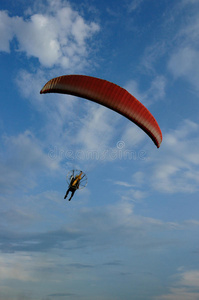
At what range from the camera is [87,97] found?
84.5ft

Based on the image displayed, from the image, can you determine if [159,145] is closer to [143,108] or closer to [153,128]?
[153,128]

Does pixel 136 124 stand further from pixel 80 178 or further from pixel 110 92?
pixel 80 178

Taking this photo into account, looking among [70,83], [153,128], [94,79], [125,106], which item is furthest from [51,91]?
[153,128]

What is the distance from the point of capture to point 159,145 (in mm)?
28453

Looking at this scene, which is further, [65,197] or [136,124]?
[65,197]

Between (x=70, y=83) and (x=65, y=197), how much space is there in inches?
434

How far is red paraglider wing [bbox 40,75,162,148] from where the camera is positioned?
24984mm

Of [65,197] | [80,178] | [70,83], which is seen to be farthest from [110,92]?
[65,197]

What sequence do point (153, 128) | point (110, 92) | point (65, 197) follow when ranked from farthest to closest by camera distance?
point (65, 197) < point (153, 128) < point (110, 92)

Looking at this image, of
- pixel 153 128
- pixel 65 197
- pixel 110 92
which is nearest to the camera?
pixel 110 92

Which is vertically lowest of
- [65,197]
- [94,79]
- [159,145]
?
[65,197]

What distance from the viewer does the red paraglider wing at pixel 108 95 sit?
24984 mm

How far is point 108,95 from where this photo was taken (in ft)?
82.5

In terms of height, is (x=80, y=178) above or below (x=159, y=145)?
below
